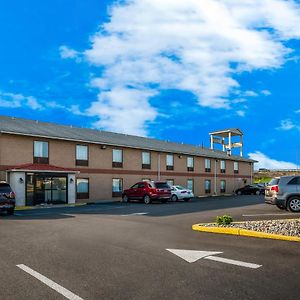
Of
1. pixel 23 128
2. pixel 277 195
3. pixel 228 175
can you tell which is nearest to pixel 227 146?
pixel 228 175

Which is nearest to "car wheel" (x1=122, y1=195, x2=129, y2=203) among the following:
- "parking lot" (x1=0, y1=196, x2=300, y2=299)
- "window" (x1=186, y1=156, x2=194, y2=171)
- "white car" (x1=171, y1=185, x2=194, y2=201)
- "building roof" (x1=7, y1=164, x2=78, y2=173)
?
"white car" (x1=171, y1=185, x2=194, y2=201)

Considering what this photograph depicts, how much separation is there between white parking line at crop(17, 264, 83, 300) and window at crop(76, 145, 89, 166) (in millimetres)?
25898

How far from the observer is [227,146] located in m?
59.4

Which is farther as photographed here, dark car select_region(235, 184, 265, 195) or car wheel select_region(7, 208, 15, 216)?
dark car select_region(235, 184, 265, 195)

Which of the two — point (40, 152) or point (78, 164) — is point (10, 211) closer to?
point (40, 152)

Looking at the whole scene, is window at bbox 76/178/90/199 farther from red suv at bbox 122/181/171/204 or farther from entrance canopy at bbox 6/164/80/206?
red suv at bbox 122/181/171/204

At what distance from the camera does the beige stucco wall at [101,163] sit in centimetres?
2822

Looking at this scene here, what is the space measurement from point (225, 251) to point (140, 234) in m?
3.54

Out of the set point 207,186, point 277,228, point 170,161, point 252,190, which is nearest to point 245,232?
Result: point 277,228

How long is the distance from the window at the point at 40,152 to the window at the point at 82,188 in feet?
11.8

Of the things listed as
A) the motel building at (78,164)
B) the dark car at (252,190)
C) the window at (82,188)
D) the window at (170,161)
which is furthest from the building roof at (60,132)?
the dark car at (252,190)

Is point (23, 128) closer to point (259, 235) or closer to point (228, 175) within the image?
point (259, 235)

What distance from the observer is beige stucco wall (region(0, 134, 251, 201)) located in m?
28.2

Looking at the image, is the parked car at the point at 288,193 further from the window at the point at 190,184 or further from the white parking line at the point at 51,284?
the window at the point at 190,184
